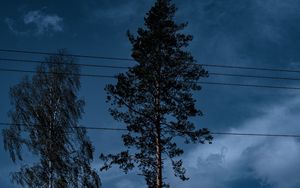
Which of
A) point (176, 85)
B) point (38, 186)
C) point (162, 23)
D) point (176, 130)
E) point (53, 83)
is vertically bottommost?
point (38, 186)

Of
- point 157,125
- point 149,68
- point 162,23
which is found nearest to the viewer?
point 157,125

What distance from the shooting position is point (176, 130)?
2378cm

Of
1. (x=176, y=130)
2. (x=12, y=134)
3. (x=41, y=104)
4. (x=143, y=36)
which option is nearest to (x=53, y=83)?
(x=41, y=104)

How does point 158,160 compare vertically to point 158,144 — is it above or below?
below

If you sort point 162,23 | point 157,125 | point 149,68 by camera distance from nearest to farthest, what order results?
1. point 157,125
2. point 149,68
3. point 162,23

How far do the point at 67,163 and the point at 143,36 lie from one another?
7.46 meters

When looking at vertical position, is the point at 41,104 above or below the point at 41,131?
above

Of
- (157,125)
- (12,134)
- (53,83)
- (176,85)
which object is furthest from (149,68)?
(12,134)

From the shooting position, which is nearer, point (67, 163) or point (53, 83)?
point (67, 163)

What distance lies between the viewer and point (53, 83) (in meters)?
26.6

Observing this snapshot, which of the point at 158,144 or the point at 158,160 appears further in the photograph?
the point at 158,144

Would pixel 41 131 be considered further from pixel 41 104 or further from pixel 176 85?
pixel 176 85

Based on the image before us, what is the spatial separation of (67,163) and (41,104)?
333 centimetres

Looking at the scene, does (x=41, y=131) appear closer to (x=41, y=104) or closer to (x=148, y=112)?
(x=41, y=104)
